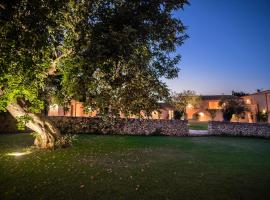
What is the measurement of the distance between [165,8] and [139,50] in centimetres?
360

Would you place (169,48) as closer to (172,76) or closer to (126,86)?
(172,76)

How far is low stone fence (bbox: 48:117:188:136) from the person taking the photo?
1200 inches

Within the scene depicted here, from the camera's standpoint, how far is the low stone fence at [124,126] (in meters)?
30.5

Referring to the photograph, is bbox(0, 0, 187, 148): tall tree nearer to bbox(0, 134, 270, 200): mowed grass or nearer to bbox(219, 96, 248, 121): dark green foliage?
bbox(0, 134, 270, 200): mowed grass

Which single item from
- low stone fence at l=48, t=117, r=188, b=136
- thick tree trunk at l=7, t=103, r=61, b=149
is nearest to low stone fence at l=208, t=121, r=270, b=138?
low stone fence at l=48, t=117, r=188, b=136

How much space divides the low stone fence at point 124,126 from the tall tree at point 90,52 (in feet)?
45.8

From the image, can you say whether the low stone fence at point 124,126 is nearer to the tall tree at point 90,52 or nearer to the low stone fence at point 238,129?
the low stone fence at point 238,129

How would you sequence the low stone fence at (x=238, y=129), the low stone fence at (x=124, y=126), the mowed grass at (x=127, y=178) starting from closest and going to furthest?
the mowed grass at (x=127, y=178), the low stone fence at (x=124, y=126), the low stone fence at (x=238, y=129)

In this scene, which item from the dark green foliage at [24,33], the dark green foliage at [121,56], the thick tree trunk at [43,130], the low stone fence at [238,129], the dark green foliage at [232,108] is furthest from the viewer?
the dark green foliage at [232,108]

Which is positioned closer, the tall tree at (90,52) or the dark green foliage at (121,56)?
the tall tree at (90,52)

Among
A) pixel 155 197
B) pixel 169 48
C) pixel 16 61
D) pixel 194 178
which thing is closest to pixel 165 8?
pixel 169 48

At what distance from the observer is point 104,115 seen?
1527 cm

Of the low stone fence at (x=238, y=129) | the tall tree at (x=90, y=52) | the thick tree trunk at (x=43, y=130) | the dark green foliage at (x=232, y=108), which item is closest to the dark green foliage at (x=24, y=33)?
the tall tree at (x=90, y=52)

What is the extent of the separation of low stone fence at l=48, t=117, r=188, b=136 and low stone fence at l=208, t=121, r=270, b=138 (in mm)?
4787
